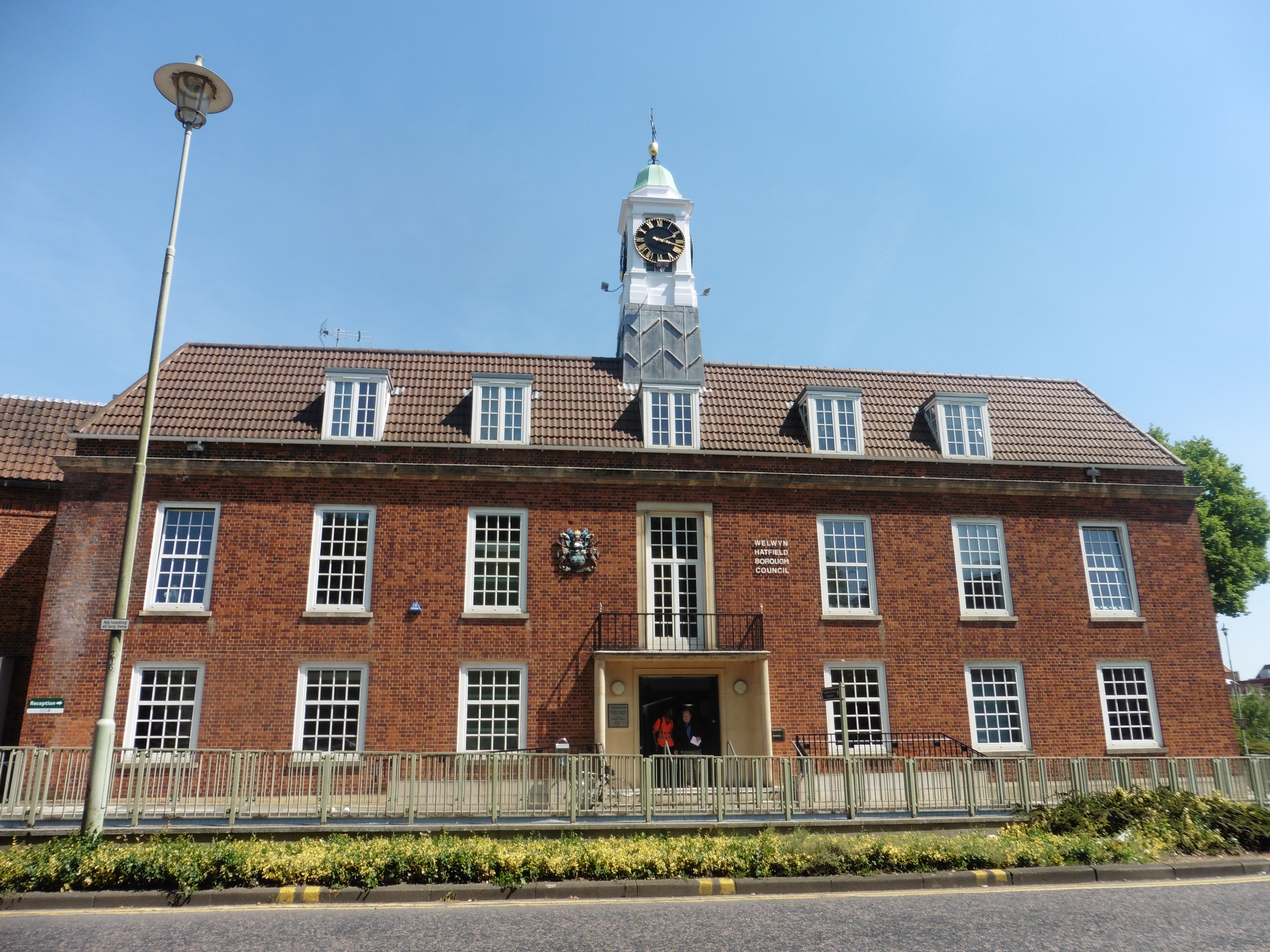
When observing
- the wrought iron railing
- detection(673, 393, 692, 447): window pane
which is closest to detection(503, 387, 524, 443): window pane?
detection(673, 393, 692, 447): window pane

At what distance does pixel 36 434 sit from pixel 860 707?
24237 millimetres

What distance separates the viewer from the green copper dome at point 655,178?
2808 centimetres

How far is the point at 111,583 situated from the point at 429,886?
13357 mm

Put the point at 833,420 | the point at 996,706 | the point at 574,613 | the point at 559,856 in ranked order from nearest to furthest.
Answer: the point at 559,856 → the point at 574,613 → the point at 996,706 → the point at 833,420

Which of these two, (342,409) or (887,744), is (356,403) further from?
(887,744)

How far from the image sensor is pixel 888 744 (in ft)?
64.6

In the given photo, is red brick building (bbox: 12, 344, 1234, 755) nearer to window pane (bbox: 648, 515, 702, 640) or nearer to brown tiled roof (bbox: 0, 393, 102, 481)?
window pane (bbox: 648, 515, 702, 640)

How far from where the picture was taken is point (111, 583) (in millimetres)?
18828

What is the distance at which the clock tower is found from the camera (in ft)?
77.7

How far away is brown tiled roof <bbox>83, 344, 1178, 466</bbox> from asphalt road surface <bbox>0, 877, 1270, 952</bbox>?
12883mm

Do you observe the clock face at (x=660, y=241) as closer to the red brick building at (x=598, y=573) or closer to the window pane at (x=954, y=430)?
the red brick building at (x=598, y=573)

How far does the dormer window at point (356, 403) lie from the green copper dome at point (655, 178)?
12175 millimetres

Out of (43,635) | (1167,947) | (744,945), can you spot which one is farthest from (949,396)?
(43,635)

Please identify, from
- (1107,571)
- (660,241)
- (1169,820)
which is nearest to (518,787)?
(1169,820)
